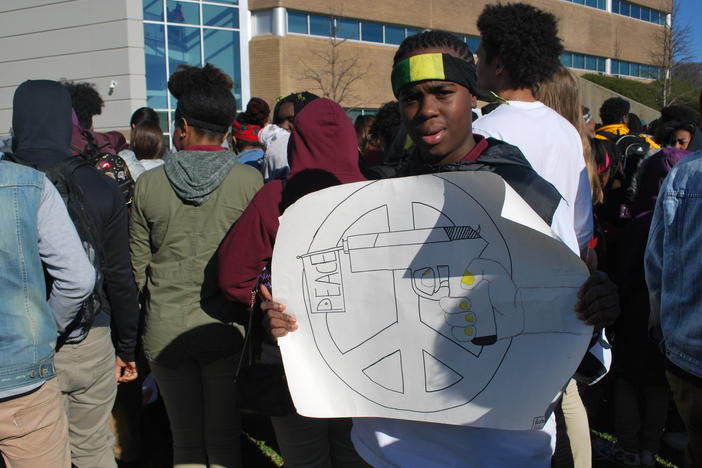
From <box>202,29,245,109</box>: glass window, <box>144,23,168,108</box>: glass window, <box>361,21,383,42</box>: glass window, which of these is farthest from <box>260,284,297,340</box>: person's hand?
<box>361,21,383,42</box>: glass window

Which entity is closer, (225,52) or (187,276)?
(187,276)

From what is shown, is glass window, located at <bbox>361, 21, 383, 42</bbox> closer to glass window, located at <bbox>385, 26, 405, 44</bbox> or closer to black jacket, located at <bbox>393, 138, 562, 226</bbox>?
glass window, located at <bbox>385, 26, 405, 44</bbox>

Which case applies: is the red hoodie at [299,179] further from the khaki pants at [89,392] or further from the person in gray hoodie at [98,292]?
the khaki pants at [89,392]

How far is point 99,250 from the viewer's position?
268 centimetres

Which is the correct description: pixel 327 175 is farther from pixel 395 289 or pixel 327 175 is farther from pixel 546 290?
pixel 546 290

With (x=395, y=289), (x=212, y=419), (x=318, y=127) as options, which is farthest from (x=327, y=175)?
(x=212, y=419)

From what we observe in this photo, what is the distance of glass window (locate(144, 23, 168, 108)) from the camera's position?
21.9 m

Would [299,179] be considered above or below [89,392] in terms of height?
above

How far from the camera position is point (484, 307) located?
141 centimetres

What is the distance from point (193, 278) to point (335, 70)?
23.6 m

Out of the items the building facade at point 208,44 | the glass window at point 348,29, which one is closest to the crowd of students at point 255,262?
the building facade at point 208,44

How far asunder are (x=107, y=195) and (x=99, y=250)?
0.28 m

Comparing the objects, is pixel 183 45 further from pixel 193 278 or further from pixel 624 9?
pixel 624 9

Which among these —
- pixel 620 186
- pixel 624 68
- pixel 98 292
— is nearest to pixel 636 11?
pixel 624 68
